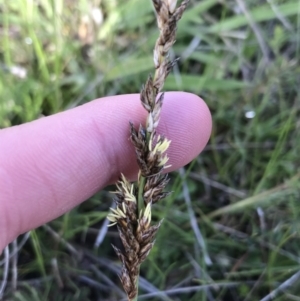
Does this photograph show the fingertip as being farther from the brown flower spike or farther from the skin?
the brown flower spike

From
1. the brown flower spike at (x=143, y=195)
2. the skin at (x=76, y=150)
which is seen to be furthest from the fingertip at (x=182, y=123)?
the brown flower spike at (x=143, y=195)

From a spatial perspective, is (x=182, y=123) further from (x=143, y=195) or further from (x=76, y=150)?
(x=143, y=195)

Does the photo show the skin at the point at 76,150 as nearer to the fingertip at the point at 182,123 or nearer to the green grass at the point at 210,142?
the fingertip at the point at 182,123

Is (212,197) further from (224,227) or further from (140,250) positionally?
(140,250)

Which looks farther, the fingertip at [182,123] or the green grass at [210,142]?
the green grass at [210,142]

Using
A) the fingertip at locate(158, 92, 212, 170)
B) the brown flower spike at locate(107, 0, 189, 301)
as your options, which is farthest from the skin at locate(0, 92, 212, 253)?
the brown flower spike at locate(107, 0, 189, 301)

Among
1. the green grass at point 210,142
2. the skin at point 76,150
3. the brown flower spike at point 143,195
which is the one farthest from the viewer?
the green grass at point 210,142
